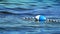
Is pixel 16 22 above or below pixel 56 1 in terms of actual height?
below

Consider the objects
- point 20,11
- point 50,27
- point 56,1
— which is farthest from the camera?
point 56,1

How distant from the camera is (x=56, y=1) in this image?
4.68 metres

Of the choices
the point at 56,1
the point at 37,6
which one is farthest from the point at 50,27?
the point at 56,1

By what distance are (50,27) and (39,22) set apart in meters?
0.30

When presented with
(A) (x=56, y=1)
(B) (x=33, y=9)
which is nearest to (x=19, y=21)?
(B) (x=33, y=9)

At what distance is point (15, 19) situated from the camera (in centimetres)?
329

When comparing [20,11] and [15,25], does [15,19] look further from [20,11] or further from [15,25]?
[20,11]

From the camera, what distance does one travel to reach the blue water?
2814 mm

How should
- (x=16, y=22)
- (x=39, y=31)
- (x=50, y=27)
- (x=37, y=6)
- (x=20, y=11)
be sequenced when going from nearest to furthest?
(x=39, y=31) < (x=50, y=27) < (x=16, y=22) < (x=20, y=11) < (x=37, y=6)

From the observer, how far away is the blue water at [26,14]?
9.23 ft

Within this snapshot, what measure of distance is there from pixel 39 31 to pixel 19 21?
22.7 inches

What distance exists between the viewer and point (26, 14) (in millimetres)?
3678

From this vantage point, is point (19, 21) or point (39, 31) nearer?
point (39, 31)

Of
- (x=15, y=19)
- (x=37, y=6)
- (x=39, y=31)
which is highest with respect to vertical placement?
(x=37, y=6)
